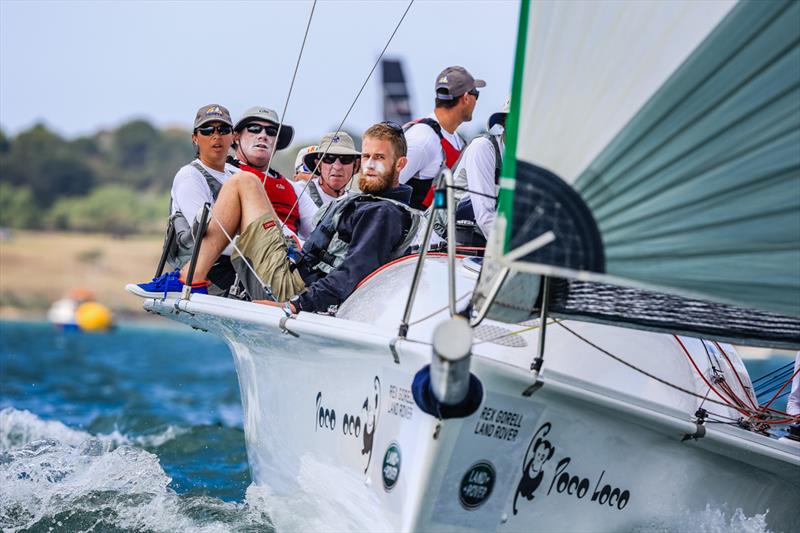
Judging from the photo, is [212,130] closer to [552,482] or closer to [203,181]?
[203,181]

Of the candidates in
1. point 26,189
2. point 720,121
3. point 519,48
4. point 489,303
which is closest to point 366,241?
point 489,303

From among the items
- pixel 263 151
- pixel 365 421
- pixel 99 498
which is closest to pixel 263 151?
pixel 263 151

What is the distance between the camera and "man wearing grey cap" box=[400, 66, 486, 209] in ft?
20.1

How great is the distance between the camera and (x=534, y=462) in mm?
4039

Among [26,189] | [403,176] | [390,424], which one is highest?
[403,176]

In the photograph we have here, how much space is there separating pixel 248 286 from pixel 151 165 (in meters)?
112

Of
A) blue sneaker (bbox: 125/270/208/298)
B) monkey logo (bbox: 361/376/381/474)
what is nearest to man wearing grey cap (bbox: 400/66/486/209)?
blue sneaker (bbox: 125/270/208/298)

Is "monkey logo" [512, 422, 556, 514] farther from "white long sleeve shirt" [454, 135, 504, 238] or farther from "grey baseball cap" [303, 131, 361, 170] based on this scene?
"grey baseball cap" [303, 131, 361, 170]

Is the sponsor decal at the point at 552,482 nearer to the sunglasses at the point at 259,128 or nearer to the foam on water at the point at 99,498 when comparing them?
the foam on water at the point at 99,498

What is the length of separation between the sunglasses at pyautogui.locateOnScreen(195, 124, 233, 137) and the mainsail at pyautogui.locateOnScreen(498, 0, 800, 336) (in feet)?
10.6

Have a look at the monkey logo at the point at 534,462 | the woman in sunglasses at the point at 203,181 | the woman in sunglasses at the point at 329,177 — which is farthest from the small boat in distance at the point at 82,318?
the monkey logo at the point at 534,462

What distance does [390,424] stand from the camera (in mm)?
4023

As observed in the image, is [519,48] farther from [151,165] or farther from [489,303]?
[151,165]

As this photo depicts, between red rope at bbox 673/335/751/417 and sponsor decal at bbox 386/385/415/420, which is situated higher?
red rope at bbox 673/335/751/417
